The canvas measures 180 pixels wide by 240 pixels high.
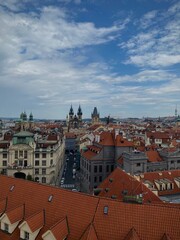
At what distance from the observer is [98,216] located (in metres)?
26.2

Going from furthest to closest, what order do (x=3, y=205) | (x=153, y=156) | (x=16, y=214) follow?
(x=153, y=156) → (x=3, y=205) → (x=16, y=214)

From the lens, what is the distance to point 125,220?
Answer: 82.6 feet

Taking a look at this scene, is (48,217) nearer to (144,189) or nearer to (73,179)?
(144,189)

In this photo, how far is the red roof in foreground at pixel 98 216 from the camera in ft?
79.1

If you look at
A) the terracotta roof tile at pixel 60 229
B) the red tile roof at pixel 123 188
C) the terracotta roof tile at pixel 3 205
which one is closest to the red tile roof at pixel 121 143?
the red tile roof at pixel 123 188

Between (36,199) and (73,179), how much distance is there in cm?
7035

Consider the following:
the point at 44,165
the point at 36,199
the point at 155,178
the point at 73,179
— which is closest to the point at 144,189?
the point at 155,178

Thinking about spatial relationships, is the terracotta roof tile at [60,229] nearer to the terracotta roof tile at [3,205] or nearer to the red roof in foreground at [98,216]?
the red roof in foreground at [98,216]

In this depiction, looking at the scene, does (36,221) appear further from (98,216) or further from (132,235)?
(132,235)

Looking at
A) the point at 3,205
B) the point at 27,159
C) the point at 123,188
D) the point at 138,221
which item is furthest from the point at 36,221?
the point at 27,159

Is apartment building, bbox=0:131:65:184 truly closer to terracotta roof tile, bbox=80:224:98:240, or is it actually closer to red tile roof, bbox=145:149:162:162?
red tile roof, bbox=145:149:162:162

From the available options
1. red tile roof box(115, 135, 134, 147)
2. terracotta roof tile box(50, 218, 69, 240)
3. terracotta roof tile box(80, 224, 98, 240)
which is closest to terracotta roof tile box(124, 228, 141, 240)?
terracotta roof tile box(80, 224, 98, 240)

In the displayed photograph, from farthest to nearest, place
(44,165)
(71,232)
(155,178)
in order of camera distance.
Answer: (44,165)
(155,178)
(71,232)

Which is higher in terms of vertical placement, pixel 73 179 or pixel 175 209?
pixel 175 209
